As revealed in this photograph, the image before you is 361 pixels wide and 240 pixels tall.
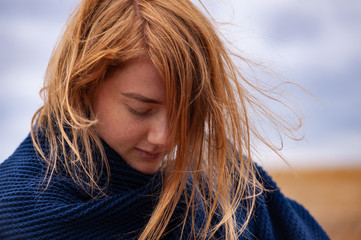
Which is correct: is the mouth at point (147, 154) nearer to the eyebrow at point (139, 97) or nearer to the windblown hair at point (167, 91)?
the windblown hair at point (167, 91)

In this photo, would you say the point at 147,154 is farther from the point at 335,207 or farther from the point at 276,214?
the point at 335,207

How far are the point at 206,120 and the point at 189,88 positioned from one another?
184mm

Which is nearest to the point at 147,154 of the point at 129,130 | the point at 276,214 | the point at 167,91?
the point at 129,130

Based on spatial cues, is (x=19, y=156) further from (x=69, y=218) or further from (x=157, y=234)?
(x=157, y=234)

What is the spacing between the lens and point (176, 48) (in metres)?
1.60

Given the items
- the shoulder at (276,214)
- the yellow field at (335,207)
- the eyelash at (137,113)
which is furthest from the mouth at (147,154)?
the yellow field at (335,207)

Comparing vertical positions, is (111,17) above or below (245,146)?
above

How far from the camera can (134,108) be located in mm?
1585

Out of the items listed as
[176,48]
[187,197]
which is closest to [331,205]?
[187,197]

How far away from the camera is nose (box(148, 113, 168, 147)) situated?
159 centimetres

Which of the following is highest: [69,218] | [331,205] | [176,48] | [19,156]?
[331,205]

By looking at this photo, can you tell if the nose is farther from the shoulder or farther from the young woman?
the shoulder

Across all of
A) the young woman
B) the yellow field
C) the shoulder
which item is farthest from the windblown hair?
the yellow field

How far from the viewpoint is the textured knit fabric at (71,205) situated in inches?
61.7
